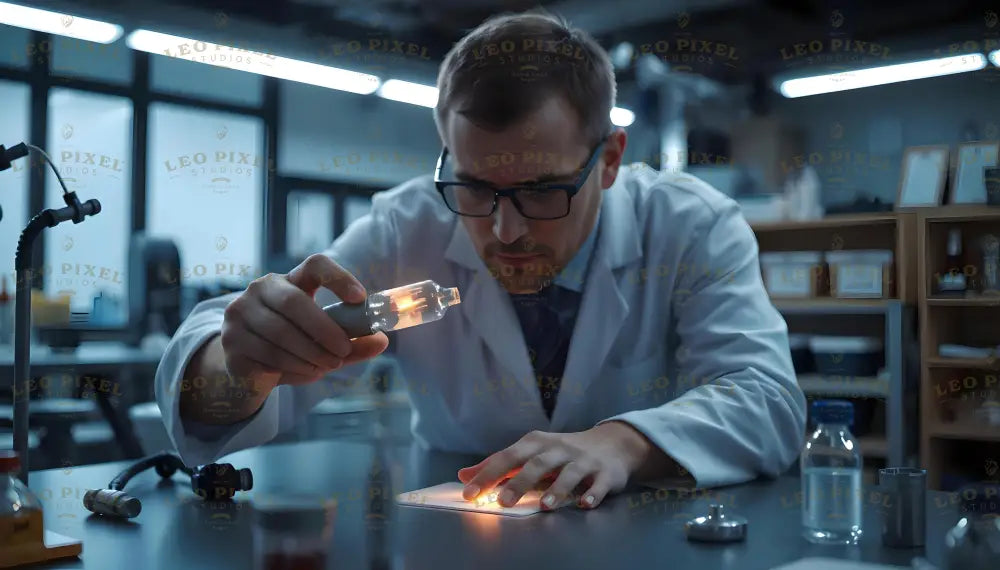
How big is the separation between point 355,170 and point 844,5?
2852 mm

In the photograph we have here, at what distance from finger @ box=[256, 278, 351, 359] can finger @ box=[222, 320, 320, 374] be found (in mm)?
45

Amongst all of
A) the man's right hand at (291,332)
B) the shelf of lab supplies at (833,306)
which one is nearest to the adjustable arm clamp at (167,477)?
the man's right hand at (291,332)

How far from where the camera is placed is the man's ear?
1.32 metres

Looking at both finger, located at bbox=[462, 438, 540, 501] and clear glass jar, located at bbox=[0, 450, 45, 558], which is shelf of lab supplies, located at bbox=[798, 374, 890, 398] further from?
clear glass jar, located at bbox=[0, 450, 45, 558]

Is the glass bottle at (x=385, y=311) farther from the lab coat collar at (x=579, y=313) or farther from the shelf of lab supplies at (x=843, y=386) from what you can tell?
the shelf of lab supplies at (x=843, y=386)

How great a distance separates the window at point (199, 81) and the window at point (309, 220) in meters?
0.60

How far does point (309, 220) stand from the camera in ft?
16.7

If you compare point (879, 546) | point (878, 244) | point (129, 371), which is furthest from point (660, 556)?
point (878, 244)

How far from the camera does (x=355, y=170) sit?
5035 mm

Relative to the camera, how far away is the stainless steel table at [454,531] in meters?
0.69

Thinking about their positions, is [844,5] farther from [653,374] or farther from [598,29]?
[653,374]

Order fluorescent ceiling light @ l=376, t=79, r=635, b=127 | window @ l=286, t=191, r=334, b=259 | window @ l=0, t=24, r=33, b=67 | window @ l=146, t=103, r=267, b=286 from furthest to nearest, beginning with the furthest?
window @ l=286, t=191, r=334, b=259 → fluorescent ceiling light @ l=376, t=79, r=635, b=127 → window @ l=146, t=103, r=267, b=286 → window @ l=0, t=24, r=33, b=67

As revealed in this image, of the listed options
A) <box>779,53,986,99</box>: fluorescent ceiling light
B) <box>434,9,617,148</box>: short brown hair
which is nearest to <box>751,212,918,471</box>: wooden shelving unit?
<box>779,53,986,99</box>: fluorescent ceiling light

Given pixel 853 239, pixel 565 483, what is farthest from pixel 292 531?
pixel 853 239
